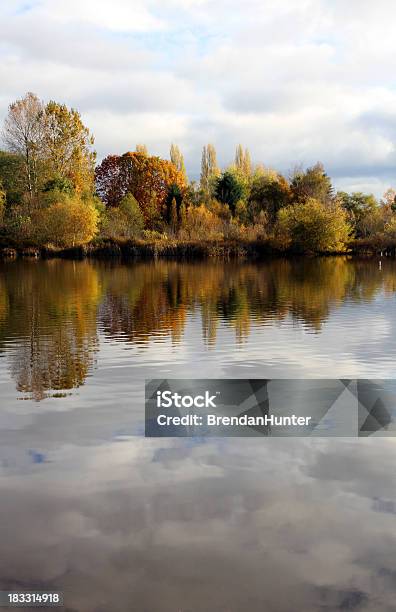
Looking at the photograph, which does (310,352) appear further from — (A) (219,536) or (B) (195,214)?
(B) (195,214)

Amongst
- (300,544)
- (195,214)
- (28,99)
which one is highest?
(28,99)

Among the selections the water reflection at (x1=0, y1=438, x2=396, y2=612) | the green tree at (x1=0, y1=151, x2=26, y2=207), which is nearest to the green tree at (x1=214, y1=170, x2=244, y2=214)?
the green tree at (x1=0, y1=151, x2=26, y2=207)

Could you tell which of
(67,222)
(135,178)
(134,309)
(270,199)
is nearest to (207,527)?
(134,309)

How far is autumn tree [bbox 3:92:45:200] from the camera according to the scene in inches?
2854

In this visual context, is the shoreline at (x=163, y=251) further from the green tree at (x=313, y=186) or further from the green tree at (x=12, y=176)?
the green tree at (x=313, y=186)

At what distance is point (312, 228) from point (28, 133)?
33955mm

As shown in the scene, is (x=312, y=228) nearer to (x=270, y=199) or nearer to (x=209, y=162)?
(x=270, y=199)

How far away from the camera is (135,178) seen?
318 feet

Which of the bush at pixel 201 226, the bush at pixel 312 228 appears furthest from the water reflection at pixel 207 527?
the bush at pixel 201 226

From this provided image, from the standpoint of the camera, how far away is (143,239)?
7825 cm

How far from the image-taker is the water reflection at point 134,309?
51.8ft

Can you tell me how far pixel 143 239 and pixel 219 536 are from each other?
2870 inches

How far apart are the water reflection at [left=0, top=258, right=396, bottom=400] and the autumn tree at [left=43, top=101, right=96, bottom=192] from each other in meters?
33.6

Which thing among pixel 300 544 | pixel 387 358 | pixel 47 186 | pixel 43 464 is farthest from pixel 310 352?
pixel 47 186
